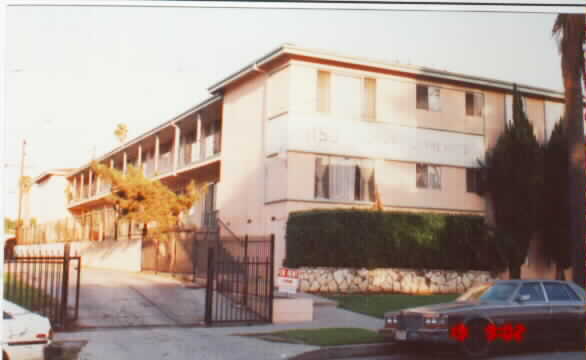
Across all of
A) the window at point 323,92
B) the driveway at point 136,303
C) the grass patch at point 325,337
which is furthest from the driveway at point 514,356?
the window at point 323,92

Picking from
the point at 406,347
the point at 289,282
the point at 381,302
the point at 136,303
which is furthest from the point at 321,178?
the point at 406,347

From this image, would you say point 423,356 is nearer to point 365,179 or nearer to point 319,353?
point 319,353

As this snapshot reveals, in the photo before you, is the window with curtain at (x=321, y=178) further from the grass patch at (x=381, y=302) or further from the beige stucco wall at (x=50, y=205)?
the beige stucco wall at (x=50, y=205)

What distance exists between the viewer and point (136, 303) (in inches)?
592

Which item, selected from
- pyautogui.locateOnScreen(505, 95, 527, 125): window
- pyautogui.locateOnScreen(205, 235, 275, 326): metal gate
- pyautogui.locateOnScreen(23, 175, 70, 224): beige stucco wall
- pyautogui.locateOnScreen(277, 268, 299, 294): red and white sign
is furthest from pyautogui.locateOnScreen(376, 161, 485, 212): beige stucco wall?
pyautogui.locateOnScreen(23, 175, 70, 224): beige stucco wall

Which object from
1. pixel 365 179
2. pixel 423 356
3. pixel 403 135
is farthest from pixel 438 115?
pixel 423 356

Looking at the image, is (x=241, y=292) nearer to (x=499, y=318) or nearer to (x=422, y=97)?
(x=499, y=318)

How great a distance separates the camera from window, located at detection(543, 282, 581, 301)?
1113 centimetres

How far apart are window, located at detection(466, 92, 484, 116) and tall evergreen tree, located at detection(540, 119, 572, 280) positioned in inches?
104

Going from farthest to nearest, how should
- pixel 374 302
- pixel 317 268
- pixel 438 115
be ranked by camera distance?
pixel 438 115, pixel 317 268, pixel 374 302

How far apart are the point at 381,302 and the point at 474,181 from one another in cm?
761

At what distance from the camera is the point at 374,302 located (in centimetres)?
1678

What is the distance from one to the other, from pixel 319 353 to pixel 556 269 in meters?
12.3

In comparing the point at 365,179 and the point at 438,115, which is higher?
the point at 438,115
